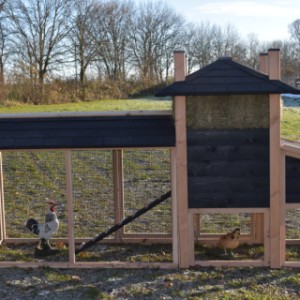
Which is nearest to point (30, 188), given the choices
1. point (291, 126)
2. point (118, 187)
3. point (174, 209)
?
point (118, 187)

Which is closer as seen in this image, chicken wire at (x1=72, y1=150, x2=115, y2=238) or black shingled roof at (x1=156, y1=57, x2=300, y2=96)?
black shingled roof at (x1=156, y1=57, x2=300, y2=96)

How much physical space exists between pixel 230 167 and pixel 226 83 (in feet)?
3.71

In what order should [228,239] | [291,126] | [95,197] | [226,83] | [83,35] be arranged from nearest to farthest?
[226,83], [228,239], [95,197], [291,126], [83,35]

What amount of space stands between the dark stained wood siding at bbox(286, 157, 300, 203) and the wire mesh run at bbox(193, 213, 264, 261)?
106 centimetres

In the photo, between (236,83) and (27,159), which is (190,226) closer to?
(236,83)

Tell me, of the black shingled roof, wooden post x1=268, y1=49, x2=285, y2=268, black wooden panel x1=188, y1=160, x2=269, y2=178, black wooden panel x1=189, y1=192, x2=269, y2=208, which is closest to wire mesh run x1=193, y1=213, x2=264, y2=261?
wooden post x1=268, y1=49, x2=285, y2=268

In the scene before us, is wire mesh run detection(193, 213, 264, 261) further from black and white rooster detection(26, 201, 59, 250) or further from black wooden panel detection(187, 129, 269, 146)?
black and white rooster detection(26, 201, 59, 250)

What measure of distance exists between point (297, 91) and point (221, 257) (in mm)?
2667

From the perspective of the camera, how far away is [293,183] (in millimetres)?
6973

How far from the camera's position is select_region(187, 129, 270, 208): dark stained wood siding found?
6852 mm

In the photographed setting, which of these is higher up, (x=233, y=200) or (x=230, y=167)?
(x=230, y=167)

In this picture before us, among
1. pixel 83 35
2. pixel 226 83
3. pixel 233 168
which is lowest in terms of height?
pixel 233 168

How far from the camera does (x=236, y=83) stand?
22.1 feet

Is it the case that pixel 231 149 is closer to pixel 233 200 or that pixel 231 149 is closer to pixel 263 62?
pixel 233 200
